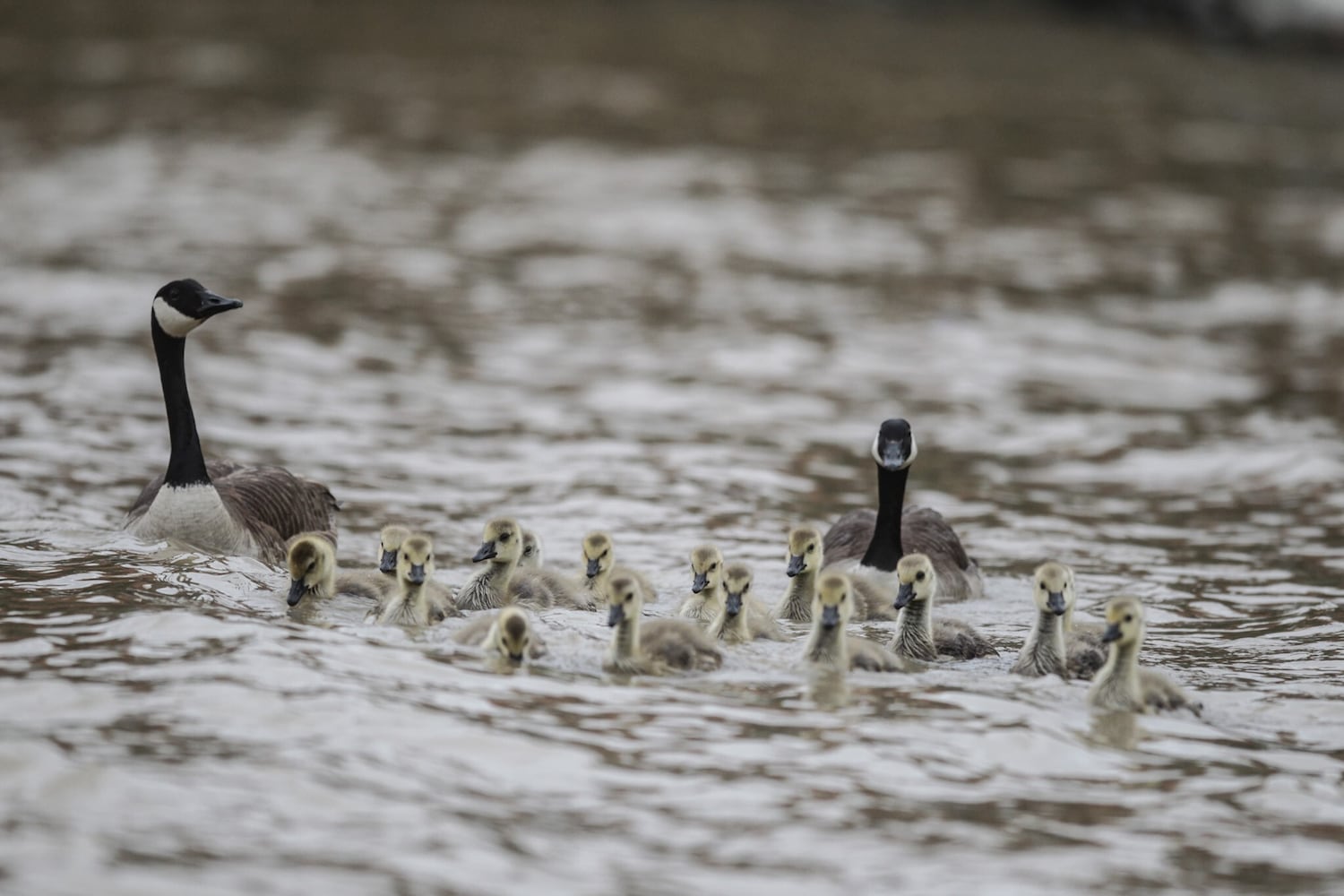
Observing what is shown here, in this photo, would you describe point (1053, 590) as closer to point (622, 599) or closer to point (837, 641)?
point (837, 641)

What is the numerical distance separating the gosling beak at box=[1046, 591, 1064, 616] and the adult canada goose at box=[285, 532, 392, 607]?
342 centimetres

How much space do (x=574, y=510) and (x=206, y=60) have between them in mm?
24173

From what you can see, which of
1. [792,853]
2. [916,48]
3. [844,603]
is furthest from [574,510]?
[916,48]

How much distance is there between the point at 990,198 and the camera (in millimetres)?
27703

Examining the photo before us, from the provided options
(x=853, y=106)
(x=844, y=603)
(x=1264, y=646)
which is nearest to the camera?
(x=844, y=603)

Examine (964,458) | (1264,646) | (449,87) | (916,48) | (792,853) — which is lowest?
(792,853)

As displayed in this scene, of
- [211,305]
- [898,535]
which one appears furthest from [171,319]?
[898,535]

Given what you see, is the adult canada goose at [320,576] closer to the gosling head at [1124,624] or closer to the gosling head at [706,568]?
the gosling head at [706,568]

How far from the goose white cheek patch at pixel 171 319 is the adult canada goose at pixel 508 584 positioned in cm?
263

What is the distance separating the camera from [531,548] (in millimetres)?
10945

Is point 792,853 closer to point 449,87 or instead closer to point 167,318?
point 167,318

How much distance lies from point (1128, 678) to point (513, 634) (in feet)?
9.27

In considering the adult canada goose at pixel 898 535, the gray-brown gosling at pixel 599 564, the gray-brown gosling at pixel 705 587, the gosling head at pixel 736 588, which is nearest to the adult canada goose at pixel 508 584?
the gray-brown gosling at pixel 599 564

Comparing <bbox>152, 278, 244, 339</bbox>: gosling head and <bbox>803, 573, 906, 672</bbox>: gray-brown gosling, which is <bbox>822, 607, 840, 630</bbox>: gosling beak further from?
<bbox>152, 278, 244, 339</bbox>: gosling head
